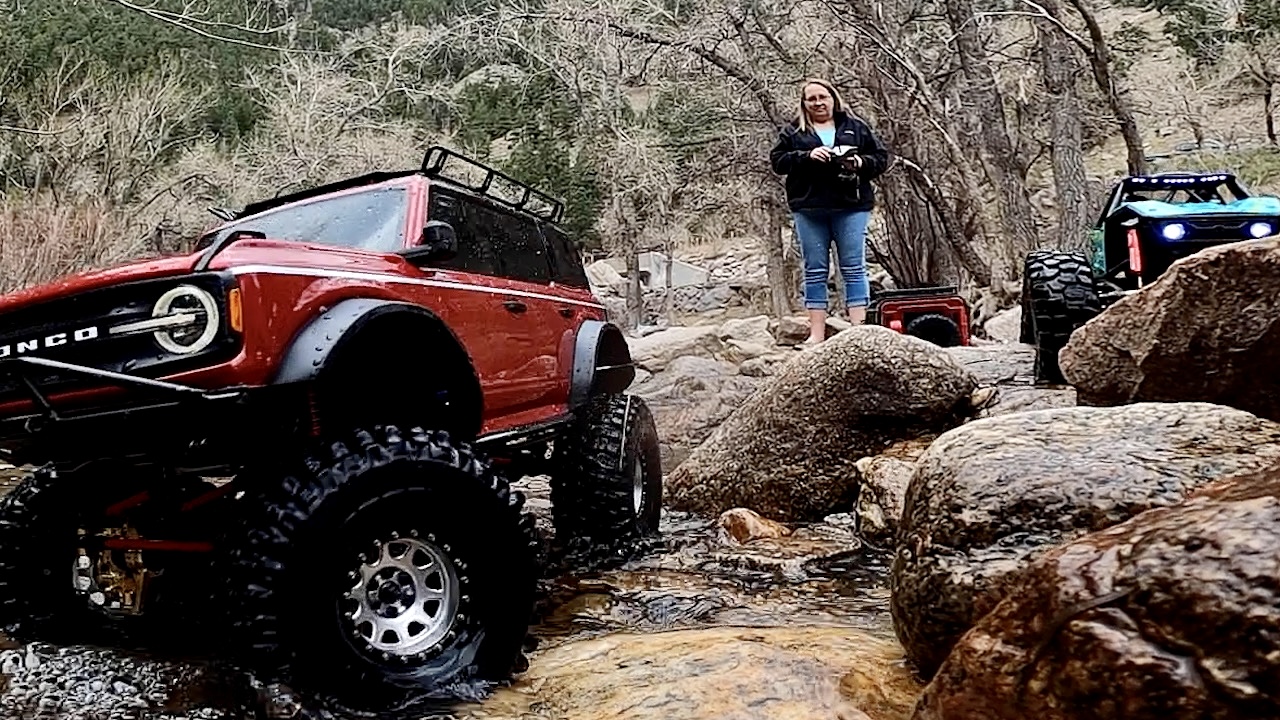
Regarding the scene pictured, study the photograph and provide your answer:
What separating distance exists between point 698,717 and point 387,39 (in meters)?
40.2

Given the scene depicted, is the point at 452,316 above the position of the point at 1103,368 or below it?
above

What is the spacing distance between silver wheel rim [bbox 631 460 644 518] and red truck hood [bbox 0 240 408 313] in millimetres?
2335

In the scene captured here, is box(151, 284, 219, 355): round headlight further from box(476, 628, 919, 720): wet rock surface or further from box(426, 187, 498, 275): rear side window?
box(426, 187, 498, 275): rear side window

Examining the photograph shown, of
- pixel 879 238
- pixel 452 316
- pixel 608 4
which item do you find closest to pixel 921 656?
pixel 452 316

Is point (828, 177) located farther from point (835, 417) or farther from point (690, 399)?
point (690, 399)

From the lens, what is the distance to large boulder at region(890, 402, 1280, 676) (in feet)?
9.29

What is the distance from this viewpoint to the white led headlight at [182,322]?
9.88 feet

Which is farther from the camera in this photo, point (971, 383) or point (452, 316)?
point (971, 383)

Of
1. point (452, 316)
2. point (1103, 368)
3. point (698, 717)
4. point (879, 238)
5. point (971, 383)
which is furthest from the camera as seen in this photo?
point (879, 238)

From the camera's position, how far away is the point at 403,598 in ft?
10.4

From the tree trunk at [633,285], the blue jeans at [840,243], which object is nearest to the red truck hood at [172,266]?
the blue jeans at [840,243]

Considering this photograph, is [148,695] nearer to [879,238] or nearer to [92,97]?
[879,238]

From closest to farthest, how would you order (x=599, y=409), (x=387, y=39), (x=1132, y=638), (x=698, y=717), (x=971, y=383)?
(x=1132, y=638) < (x=698, y=717) < (x=599, y=409) < (x=971, y=383) < (x=387, y=39)

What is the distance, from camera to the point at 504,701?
309 centimetres
